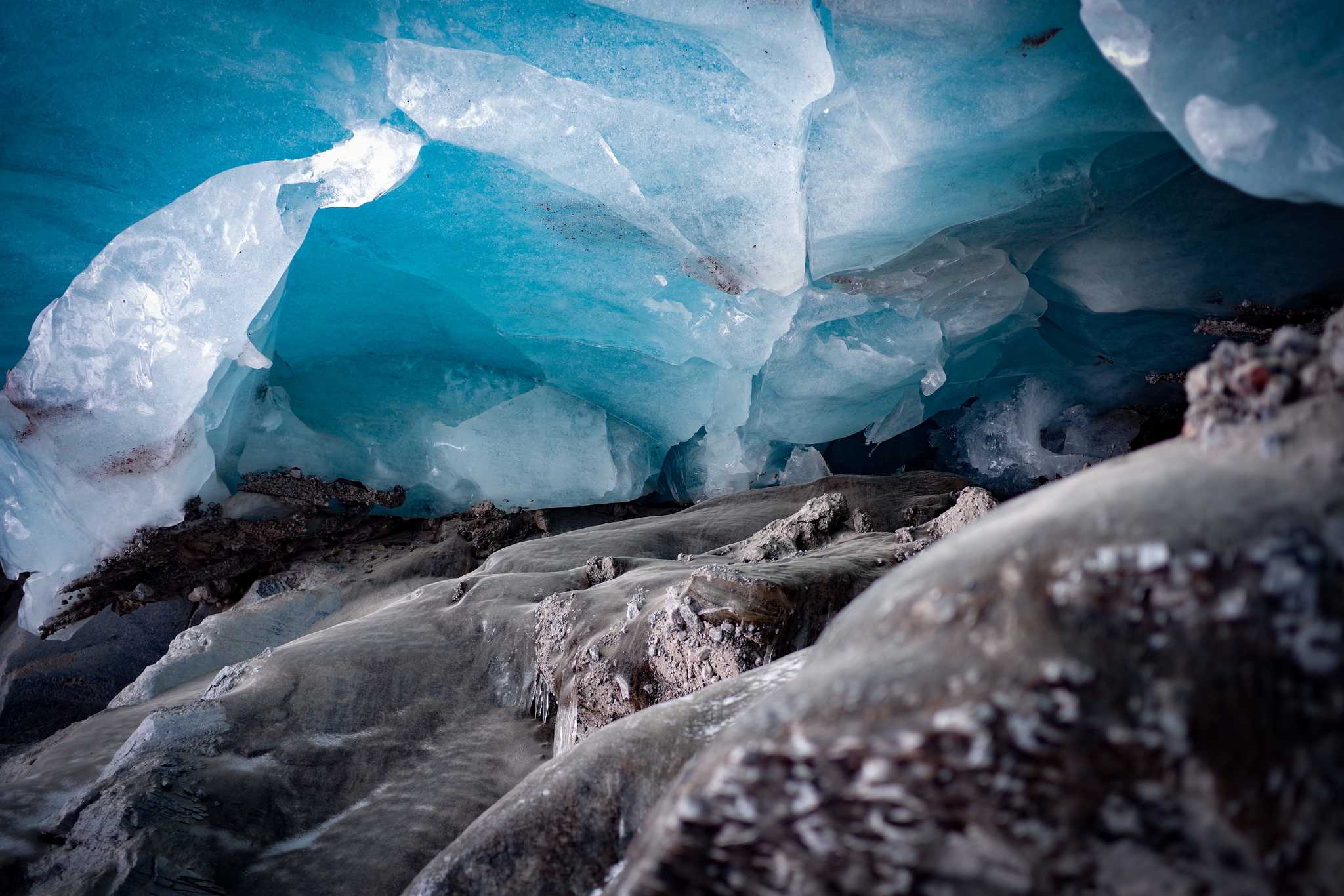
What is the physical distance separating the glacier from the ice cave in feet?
0.06

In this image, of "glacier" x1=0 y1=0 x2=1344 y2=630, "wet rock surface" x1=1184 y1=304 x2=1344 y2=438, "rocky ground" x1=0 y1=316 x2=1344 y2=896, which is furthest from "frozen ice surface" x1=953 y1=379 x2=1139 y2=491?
"wet rock surface" x1=1184 y1=304 x2=1344 y2=438

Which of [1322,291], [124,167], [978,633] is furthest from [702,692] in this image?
[124,167]

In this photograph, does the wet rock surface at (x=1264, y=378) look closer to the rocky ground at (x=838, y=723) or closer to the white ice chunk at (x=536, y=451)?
the rocky ground at (x=838, y=723)

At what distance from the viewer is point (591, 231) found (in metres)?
3.21

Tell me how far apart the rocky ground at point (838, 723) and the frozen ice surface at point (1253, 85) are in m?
0.82

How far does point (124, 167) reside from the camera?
2.98 metres

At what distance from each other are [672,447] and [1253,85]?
130 inches

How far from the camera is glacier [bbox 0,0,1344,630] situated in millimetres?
2363

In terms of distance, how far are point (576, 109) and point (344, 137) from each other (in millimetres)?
972

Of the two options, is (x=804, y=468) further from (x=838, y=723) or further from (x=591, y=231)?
(x=838, y=723)

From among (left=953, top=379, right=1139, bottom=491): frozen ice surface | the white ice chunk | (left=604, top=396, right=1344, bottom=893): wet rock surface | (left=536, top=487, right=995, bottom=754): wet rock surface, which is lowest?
(left=604, top=396, right=1344, bottom=893): wet rock surface

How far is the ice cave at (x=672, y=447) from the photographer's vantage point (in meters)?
0.82

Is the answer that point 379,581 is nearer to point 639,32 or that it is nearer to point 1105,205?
point 639,32

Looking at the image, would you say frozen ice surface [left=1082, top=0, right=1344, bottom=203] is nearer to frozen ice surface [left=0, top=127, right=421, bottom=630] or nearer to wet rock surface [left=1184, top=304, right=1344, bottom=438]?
wet rock surface [left=1184, top=304, right=1344, bottom=438]
